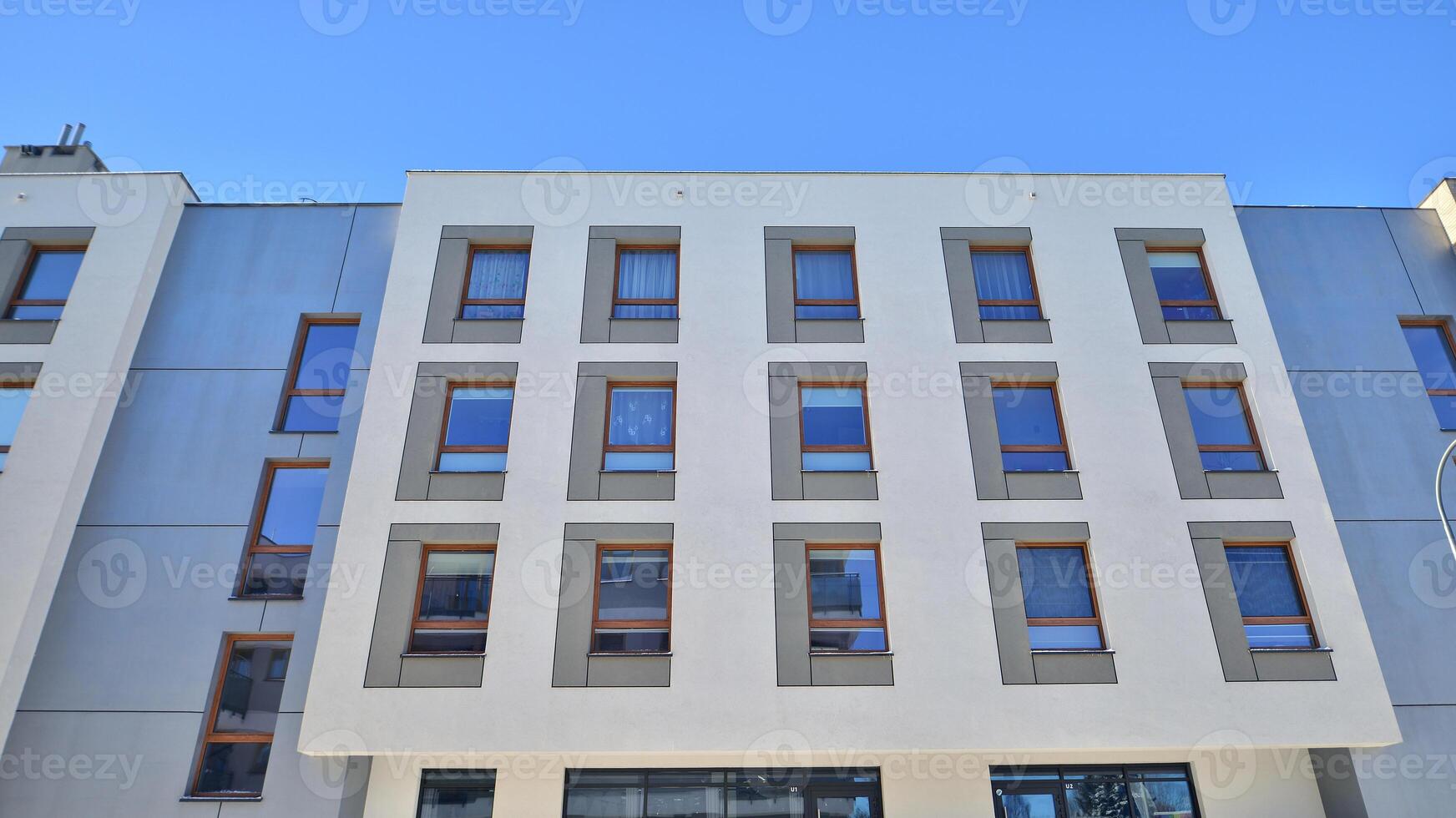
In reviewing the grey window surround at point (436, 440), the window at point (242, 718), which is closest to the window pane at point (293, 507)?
the window at point (242, 718)

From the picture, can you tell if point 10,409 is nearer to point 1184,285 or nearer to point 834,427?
point 834,427

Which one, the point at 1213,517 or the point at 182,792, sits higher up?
the point at 1213,517

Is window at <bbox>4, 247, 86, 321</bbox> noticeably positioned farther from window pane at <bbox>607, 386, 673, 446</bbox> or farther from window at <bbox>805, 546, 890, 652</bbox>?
window at <bbox>805, 546, 890, 652</bbox>

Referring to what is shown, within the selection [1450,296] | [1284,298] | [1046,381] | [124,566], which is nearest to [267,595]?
[124,566]

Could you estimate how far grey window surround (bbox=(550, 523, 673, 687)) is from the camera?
32.8 feet

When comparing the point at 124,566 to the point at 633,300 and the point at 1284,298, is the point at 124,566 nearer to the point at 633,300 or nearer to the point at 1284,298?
the point at 633,300

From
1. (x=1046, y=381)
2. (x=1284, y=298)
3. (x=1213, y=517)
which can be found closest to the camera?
(x=1213, y=517)

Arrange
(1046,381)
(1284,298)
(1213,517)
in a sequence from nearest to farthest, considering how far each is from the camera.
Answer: (1213,517) < (1046,381) < (1284,298)

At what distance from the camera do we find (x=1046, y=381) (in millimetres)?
11930

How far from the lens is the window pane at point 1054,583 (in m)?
10.5

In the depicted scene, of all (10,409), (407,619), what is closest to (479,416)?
(407,619)

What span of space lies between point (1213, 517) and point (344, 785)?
1158cm

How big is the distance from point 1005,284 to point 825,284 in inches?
110

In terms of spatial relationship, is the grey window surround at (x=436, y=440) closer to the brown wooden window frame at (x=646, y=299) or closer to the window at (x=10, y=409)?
the brown wooden window frame at (x=646, y=299)
